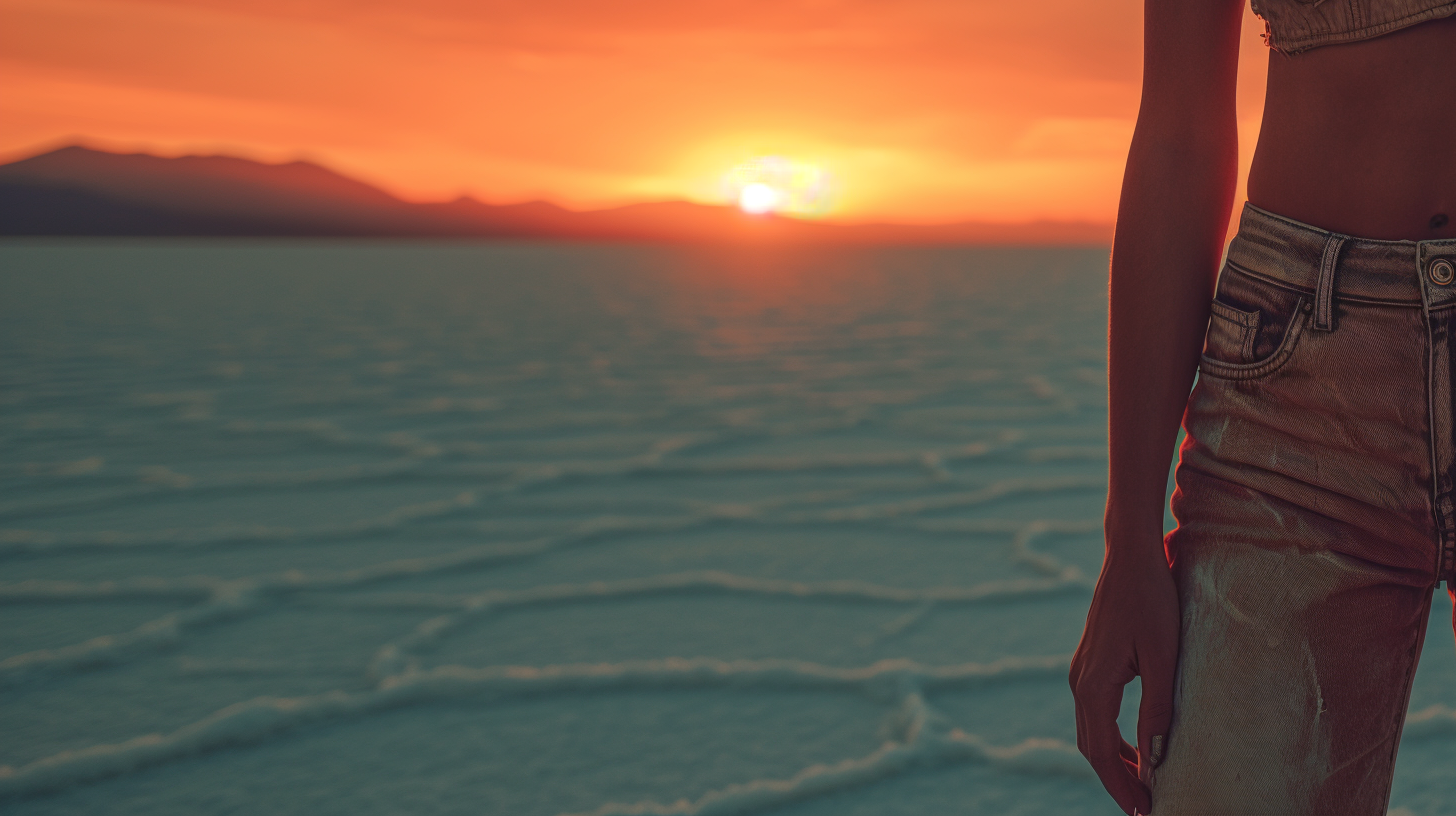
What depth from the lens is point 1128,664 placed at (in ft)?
2.43

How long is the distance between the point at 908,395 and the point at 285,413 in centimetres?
293

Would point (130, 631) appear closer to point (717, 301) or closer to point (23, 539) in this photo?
point (23, 539)

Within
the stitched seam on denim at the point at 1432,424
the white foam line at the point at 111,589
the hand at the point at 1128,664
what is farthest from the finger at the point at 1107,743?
the white foam line at the point at 111,589

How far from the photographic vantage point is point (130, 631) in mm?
2201

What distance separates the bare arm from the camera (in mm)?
741

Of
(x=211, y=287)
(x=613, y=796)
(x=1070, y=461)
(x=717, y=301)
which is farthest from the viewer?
(x=211, y=287)

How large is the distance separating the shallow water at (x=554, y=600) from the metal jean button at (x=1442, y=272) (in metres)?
1.09

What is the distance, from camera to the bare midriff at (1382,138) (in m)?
0.68

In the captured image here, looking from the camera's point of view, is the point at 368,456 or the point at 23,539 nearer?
the point at 23,539

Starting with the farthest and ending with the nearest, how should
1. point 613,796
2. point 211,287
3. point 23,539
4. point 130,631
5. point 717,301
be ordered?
point 211,287 → point 717,301 → point 23,539 → point 130,631 → point 613,796

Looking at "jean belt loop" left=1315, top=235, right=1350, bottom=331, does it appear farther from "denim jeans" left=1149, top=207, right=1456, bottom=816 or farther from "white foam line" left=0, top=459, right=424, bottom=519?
"white foam line" left=0, top=459, right=424, bottom=519

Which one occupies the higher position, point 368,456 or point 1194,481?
point 1194,481

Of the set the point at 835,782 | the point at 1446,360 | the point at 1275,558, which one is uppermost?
the point at 1446,360

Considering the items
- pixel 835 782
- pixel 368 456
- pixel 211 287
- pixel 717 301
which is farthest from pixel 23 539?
pixel 211 287
